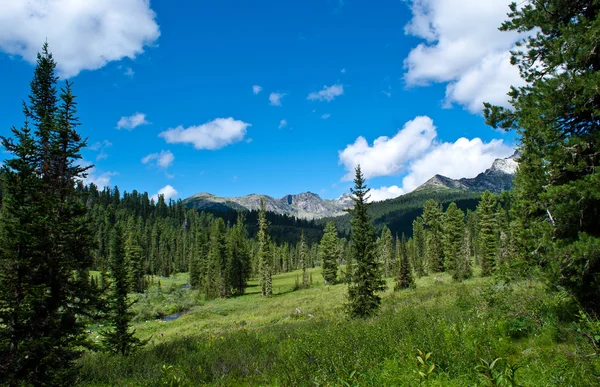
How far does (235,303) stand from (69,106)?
147 ft

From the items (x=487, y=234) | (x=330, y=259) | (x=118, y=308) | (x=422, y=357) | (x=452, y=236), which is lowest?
(x=330, y=259)

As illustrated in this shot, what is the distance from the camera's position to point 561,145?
777 centimetres

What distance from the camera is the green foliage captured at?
281 inches

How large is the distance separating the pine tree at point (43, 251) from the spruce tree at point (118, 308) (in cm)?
428

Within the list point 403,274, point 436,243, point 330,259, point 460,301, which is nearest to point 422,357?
point 460,301

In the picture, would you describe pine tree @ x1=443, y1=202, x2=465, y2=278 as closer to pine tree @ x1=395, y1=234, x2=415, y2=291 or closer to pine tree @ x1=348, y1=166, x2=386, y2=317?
pine tree @ x1=395, y1=234, x2=415, y2=291

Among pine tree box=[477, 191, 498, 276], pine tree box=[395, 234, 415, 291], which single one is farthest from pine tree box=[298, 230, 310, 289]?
pine tree box=[477, 191, 498, 276]

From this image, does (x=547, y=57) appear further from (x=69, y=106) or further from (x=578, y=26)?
(x=69, y=106)

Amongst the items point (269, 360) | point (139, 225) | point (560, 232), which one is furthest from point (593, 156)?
point (139, 225)

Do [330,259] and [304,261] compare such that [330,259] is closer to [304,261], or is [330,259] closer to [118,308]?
[304,261]

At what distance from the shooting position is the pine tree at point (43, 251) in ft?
30.4

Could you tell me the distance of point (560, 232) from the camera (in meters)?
7.98

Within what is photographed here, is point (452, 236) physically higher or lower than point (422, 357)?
higher

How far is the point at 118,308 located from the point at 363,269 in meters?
14.1
